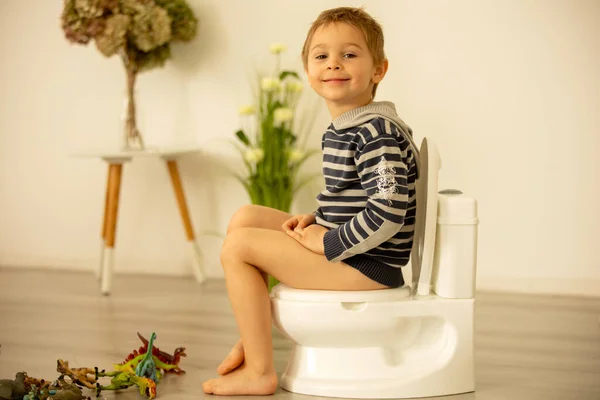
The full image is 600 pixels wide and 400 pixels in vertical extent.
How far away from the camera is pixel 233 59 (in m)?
2.97

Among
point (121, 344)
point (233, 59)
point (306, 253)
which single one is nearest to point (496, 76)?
point (233, 59)

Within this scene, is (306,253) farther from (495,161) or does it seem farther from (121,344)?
(495,161)

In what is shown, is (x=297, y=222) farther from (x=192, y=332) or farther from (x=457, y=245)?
(x=192, y=332)

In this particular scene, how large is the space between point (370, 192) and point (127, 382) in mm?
700

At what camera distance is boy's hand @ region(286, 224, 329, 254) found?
1674mm

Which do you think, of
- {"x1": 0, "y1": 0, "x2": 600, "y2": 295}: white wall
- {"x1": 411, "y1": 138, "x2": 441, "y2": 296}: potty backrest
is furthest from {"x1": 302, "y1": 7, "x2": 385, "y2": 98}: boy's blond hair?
{"x1": 0, "y1": 0, "x2": 600, "y2": 295}: white wall

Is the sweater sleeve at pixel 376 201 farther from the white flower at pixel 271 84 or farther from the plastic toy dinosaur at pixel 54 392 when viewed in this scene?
the white flower at pixel 271 84

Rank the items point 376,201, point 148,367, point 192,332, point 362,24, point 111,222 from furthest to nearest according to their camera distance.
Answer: point 111,222 → point 192,332 → point 148,367 → point 362,24 → point 376,201

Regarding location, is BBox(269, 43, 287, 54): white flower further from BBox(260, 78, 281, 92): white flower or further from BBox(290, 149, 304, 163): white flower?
BBox(290, 149, 304, 163): white flower

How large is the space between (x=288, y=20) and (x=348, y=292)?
1512 millimetres

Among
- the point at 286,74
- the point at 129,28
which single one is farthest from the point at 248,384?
the point at 129,28

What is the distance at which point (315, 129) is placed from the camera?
9.57 ft

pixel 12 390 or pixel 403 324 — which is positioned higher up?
pixel 403 324

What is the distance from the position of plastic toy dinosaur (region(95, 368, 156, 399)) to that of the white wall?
4.26 ft
